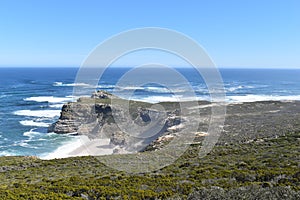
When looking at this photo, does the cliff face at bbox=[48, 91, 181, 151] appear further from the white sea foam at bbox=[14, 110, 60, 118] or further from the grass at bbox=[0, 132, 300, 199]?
the grass at bbox=[0, 132, 300, 199]

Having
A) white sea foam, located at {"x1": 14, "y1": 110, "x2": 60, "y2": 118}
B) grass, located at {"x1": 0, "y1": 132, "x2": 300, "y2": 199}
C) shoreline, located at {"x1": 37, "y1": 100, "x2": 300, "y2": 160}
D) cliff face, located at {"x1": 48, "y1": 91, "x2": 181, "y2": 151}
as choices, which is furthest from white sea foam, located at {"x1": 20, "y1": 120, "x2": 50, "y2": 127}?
grass, located at {"x1": 0, "y1": 132, "x2": 300, "y2": 199}

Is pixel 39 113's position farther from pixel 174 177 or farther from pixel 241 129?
pixel 174 177

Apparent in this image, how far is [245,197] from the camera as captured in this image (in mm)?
10062

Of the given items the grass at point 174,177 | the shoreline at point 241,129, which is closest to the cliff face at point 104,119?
the shoreline at point 241,129

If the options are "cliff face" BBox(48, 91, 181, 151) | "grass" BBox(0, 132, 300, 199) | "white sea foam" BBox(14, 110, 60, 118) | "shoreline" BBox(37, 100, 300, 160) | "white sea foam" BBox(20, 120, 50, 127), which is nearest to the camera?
"grass" BBox(0, 132, 300, 199)

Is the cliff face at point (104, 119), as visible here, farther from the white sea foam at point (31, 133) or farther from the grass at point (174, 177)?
the grass at point (174, 177)

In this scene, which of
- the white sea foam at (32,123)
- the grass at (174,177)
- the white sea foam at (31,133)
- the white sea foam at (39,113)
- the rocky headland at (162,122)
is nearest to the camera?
the grass at (174,177)

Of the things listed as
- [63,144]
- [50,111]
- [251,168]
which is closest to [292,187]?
[251,168]

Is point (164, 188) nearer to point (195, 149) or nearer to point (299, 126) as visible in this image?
point (195, 149)

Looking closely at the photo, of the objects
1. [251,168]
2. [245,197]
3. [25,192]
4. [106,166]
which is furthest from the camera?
[106,166]

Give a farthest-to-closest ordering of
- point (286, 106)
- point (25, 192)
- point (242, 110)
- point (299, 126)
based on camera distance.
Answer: point (286, 106)
point (242, 110)
point (299, 126)
point (25, 192)

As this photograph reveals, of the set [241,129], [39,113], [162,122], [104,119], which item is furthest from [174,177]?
[39,113]

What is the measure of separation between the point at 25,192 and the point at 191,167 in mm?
8906

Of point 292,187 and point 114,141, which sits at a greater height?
point 292,187
